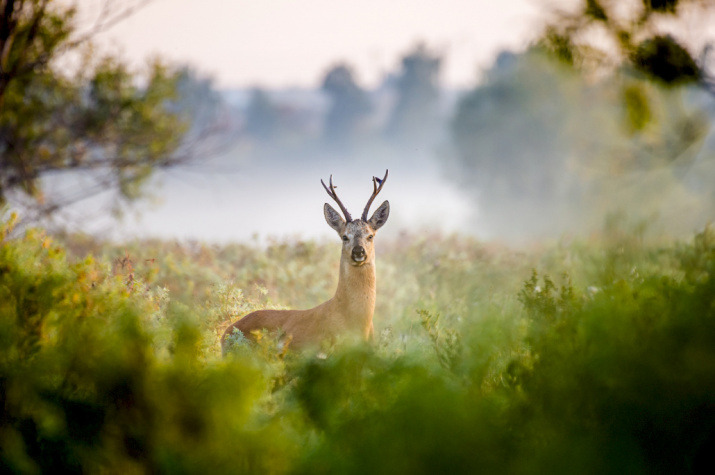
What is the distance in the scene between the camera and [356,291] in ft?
20.9

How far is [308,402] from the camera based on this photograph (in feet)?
12.3

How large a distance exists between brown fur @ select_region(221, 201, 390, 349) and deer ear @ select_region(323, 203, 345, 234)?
1 centimetres

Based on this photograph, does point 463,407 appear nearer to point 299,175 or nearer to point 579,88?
point 579,88

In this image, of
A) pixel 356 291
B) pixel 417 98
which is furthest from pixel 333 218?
pixel 417 98

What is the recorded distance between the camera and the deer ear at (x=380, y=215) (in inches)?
260

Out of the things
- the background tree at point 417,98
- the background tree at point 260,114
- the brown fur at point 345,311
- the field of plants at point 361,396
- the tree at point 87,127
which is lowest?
the field of plants at point 361,396

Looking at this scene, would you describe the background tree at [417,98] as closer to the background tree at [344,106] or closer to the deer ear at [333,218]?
the background tree at [344,106]

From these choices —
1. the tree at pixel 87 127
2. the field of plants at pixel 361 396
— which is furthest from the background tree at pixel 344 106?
the field of plants at pixel 361 396

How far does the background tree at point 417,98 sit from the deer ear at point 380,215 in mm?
64237

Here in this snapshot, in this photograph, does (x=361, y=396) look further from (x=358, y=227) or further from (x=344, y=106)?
(x=344, y=106)

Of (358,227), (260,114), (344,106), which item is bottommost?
(358,227)

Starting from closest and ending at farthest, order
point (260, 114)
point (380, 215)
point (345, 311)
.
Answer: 1. point (345, 311)
2. point (380, 215)
3. point (260, 114)

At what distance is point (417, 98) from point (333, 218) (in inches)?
2706

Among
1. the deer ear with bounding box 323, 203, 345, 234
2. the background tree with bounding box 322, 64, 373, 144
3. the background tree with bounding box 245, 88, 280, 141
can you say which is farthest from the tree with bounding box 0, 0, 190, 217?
the background tree with bounding box 245, 88, 280, 141
